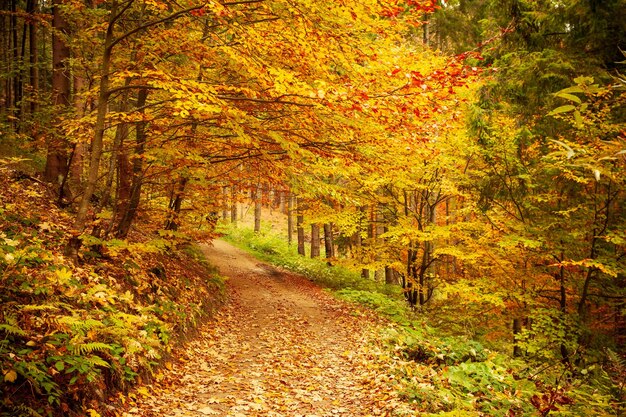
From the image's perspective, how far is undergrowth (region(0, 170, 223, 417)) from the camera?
3852 mm

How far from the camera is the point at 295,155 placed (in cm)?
697

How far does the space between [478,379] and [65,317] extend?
6392 millimetres

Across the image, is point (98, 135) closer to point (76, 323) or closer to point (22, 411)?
point (76, 323)

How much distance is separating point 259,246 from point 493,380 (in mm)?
21149

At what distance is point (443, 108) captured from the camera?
5.98m

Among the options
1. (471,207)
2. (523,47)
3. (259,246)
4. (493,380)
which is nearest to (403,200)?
(471,207)

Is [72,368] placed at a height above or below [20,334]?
below

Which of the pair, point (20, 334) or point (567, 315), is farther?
point (567, 315)

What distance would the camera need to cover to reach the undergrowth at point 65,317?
3.85m

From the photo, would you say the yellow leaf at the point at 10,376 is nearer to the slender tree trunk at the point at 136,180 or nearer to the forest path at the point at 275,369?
the forest path at the point at 275,369

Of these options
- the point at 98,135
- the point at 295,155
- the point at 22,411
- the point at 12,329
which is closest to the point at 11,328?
the point at 12,329

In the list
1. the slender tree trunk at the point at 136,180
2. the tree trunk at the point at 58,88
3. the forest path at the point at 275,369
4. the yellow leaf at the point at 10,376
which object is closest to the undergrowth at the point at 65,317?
the yellow leaf at the point at 10,376

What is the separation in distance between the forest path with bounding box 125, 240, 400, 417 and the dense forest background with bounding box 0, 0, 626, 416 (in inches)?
28.9

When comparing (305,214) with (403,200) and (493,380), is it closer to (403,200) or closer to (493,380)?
(403,200)
